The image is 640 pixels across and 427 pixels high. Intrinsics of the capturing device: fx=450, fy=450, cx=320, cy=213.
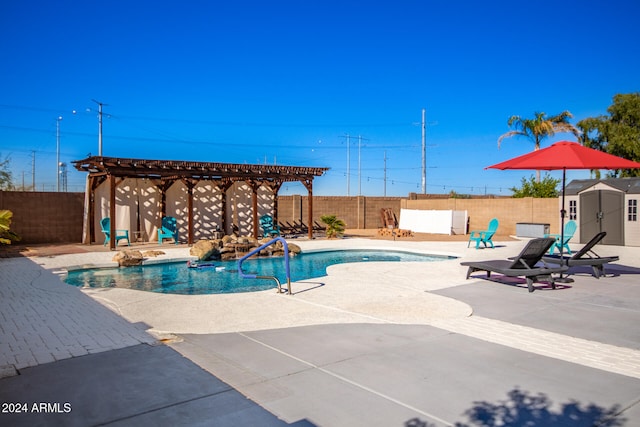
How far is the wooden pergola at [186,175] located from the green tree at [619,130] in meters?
19.3

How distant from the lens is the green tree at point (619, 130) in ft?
87.2

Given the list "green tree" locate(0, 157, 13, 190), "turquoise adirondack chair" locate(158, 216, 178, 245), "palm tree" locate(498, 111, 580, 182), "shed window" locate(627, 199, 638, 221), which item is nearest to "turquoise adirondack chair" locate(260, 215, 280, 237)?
"turquoise adirondack chair" locate(158, 216, 178, 245)

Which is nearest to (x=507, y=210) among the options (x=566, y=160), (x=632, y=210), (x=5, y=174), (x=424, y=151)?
(x=632, y=210)

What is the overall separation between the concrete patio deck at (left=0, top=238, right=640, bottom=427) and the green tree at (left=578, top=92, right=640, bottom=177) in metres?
23.4

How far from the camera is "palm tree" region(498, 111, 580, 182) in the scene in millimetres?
29000

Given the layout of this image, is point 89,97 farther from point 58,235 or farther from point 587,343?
point 587,343

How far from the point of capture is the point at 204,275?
440 inches

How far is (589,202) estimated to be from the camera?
674 inches

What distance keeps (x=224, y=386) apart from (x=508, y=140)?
31.0 metres

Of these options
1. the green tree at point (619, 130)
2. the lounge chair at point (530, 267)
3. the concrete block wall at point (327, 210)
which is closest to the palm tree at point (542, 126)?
the green tree at point (619, 130)

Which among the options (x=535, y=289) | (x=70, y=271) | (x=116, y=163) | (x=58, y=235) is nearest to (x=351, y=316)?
(x=535, y=289)

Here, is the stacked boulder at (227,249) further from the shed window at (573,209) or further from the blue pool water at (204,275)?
the shed window at (573,209)

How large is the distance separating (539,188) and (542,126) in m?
6.15

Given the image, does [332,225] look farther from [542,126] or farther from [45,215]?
[542,126]
